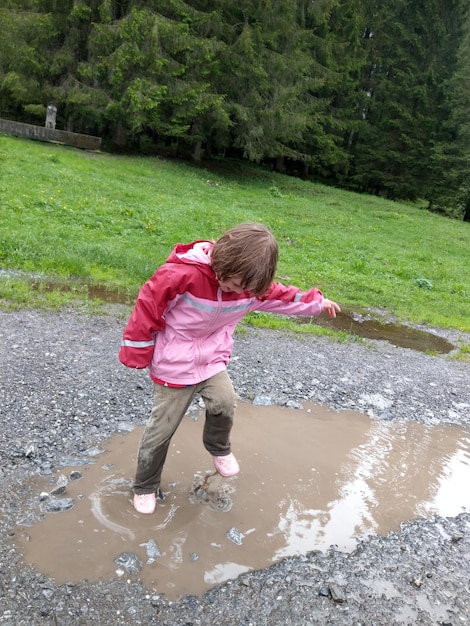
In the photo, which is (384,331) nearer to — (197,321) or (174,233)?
(174,233)

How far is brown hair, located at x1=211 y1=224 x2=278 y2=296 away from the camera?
8.03 ft

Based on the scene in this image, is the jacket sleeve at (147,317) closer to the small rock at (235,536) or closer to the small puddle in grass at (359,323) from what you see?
the small rock at (235,536)

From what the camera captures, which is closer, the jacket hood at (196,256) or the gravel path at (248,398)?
the gravel path at (248,398)

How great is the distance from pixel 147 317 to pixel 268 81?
2458cm

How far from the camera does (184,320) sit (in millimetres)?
2680

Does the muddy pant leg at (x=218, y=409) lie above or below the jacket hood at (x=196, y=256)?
below

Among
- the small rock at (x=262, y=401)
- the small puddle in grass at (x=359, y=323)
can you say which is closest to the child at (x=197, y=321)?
the small rock at (x=262, y=401)

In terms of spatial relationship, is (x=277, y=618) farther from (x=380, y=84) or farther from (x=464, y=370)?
(x=380, y=84)

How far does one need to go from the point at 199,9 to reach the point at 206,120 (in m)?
5.73

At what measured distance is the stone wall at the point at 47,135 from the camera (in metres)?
20.8

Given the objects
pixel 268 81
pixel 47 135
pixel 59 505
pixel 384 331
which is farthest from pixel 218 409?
pixel 268 81

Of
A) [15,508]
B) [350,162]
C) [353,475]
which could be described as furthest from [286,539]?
[350,162]

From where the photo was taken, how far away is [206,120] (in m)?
23.6

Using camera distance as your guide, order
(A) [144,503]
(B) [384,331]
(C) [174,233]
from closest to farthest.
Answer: (A) [144,503]
(B) [384,331]
(C) [174,233]
